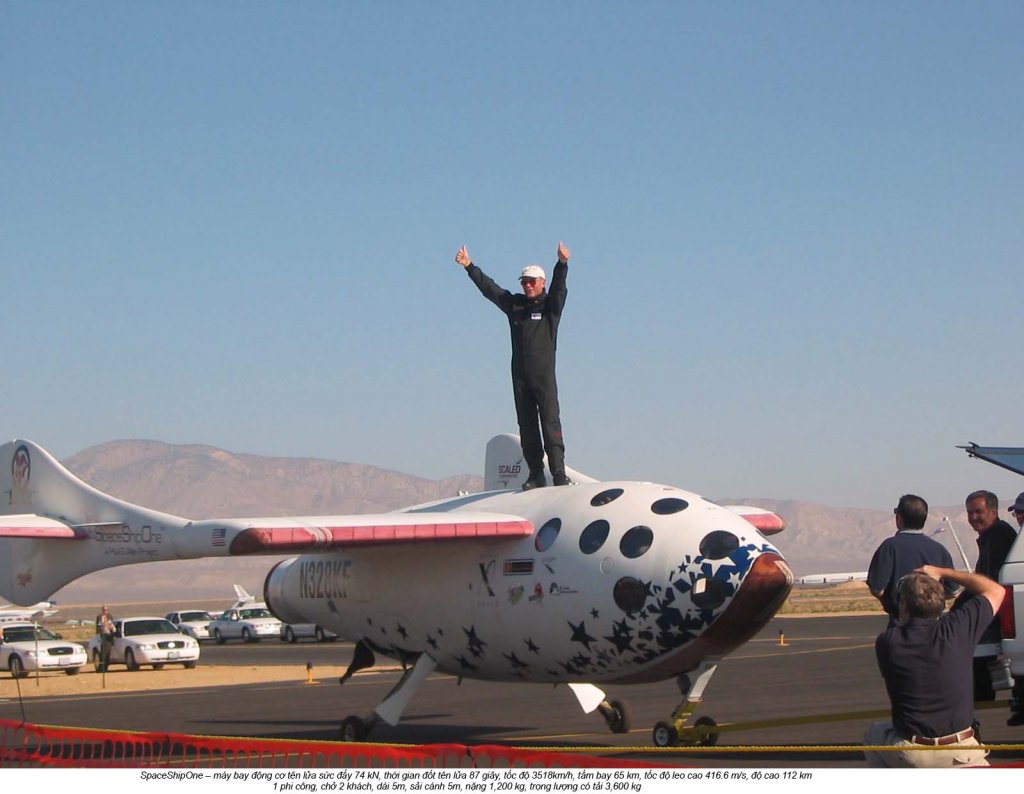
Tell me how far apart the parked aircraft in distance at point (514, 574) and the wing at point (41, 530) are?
0.03 metres

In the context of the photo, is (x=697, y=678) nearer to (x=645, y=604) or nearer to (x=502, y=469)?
(x=645, y=604)

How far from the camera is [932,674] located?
7.05 metres

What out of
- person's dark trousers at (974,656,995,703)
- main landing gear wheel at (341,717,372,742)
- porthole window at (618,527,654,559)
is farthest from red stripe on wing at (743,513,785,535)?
person's dark trousers at (974,656,995,703)

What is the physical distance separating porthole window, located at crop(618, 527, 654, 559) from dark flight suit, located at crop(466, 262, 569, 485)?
2147 mm

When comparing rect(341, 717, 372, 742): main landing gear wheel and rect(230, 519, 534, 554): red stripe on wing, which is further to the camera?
rect(341, 717, 372, 742): main landing gear wheel

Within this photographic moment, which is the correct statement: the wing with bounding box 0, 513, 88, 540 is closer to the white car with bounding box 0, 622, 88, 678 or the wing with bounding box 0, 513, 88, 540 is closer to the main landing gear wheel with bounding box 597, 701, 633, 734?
the main landing gear wheel with bounding box 597, 701, 633, 734

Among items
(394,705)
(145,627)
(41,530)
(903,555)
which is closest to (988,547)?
(903,555)

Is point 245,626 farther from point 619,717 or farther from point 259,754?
point 259,754

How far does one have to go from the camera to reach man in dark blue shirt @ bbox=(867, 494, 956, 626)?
396 inches

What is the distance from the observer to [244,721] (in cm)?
2077

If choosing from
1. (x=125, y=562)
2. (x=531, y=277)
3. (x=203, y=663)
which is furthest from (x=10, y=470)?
(x=203, y=663)

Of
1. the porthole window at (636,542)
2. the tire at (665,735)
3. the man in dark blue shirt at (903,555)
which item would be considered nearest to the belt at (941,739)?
the man in dark blue shirt at (903,555)

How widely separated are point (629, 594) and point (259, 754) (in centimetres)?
350

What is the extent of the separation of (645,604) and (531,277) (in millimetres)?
4004
